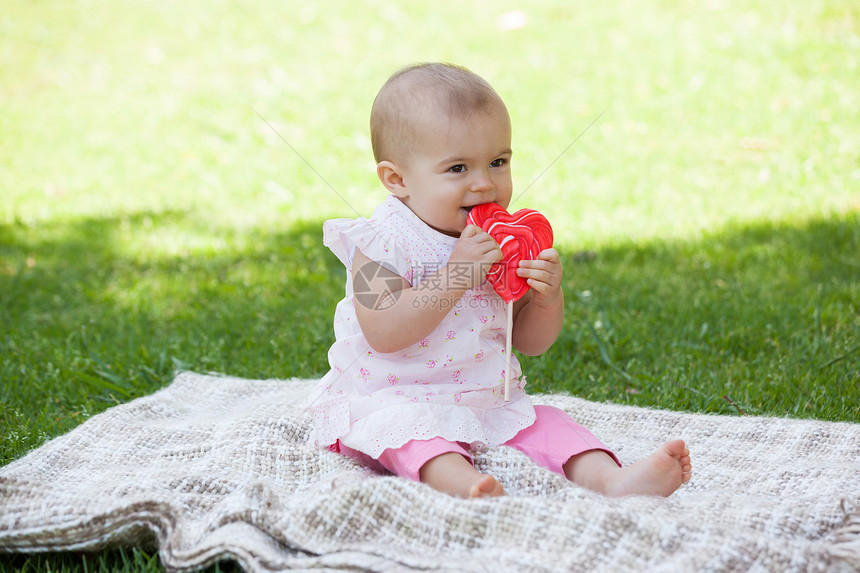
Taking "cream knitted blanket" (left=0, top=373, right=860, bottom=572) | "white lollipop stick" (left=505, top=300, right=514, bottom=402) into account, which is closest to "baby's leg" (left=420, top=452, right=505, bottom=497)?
"cream knitted blanket" (left=0, top=373, right=860, bottom=572)

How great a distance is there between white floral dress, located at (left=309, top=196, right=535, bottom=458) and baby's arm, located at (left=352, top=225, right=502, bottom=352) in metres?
0.04

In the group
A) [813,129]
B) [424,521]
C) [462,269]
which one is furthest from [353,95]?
[424,521]

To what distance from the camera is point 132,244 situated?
4551 mm

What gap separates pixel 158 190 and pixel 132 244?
3.18 ft

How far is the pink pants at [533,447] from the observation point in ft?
6.78

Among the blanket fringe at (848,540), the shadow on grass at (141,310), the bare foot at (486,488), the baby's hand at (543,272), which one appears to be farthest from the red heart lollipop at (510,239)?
the shadow on grass at (141,310)

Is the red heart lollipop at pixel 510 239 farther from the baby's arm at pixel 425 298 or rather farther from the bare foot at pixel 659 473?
the bare foot at pixel 659 473

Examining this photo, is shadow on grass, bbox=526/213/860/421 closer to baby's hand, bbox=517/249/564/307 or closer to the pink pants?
the pink pants

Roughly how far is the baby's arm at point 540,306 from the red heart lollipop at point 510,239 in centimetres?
3

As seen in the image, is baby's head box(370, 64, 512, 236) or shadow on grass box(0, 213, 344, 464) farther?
shadow on grass box(0, 213, 344, 464)

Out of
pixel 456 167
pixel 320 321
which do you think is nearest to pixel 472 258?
pixel 456 167

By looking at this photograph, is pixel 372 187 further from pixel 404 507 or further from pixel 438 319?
pixel 404 507

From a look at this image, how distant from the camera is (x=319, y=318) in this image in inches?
139

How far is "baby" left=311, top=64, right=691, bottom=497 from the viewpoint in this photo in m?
2.11
